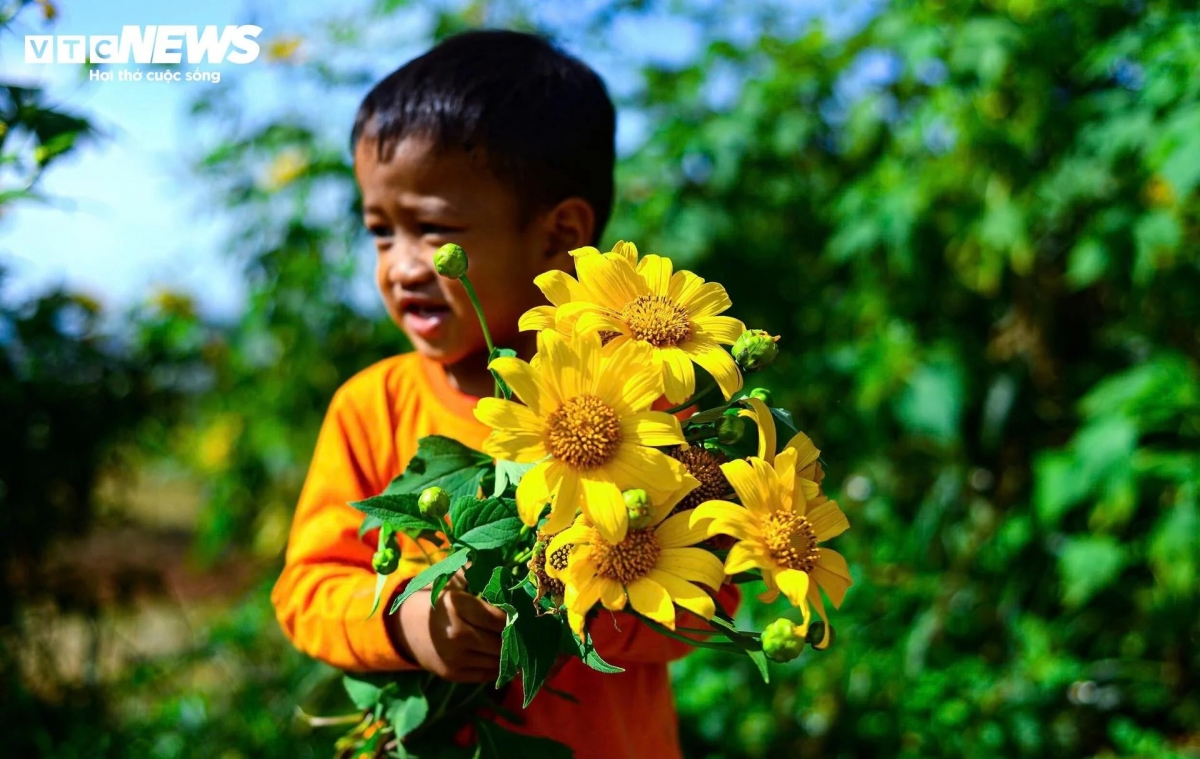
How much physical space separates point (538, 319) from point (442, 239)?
32 centimetres

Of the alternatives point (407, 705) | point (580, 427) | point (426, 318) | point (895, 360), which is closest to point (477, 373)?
point (426, 318)

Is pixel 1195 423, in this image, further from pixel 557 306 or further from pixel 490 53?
pixel 557 306

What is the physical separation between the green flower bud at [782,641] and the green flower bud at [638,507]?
0.12 m

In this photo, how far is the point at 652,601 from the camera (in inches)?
30.8

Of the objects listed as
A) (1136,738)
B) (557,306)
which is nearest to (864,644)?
(1136,738)

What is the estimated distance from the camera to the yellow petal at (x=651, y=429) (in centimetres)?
78

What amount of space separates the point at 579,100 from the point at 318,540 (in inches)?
22.4

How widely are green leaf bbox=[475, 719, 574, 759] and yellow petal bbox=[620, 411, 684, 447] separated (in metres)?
0.40

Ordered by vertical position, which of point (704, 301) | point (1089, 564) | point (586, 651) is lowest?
point (1089, 564)

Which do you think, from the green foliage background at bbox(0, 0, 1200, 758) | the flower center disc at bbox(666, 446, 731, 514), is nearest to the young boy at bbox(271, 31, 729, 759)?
the flower center disc at bbox(666, 446, 731, 514)

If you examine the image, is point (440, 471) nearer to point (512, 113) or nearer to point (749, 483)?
point (749, 483)

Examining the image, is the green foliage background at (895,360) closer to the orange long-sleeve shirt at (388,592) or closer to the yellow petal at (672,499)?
the orange long-sleeve shirt at (388,592)

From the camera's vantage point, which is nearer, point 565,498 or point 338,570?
point 565,498

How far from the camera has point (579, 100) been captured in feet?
4.18
